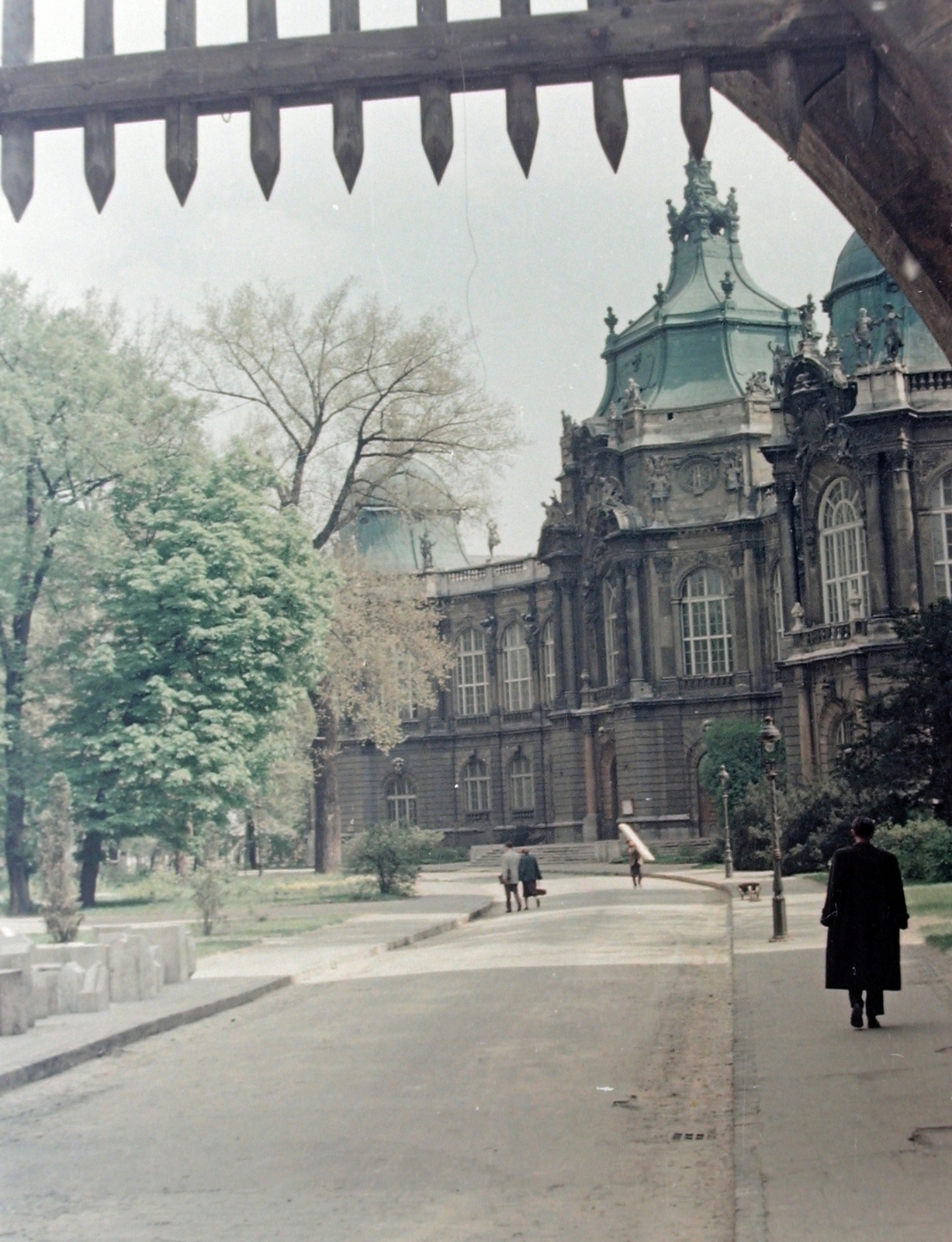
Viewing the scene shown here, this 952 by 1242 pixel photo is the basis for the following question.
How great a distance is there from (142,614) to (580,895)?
12106 millimetres

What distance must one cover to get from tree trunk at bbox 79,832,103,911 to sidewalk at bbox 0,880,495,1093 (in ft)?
7.93

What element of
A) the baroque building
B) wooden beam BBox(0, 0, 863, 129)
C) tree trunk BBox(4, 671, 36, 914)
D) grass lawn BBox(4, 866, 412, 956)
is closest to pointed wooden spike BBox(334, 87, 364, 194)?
wooden beam BBox(0, 0, 863, 129)

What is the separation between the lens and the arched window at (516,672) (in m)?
78.5

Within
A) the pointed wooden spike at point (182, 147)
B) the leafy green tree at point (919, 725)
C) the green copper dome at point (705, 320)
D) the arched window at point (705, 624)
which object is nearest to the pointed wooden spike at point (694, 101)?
the pointed wooden spike at point (182, 147)

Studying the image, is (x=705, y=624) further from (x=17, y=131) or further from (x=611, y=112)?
(x=17, y=131)

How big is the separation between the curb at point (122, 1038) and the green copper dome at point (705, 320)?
46.3 metres

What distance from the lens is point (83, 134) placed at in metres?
8.56

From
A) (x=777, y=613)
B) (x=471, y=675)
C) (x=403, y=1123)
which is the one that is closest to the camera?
(x=403, y=1123)

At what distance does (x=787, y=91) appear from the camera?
334 inches

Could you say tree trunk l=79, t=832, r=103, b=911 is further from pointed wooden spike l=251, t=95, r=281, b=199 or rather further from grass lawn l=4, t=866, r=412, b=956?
pointed wooden spike l=251, t=95, r=281, b=199

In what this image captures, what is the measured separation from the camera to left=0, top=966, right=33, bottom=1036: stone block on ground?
1547cm

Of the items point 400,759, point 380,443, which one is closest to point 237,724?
point 380,443

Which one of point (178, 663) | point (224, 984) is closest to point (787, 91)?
point (224, 984)

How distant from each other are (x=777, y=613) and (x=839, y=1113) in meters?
51.7
